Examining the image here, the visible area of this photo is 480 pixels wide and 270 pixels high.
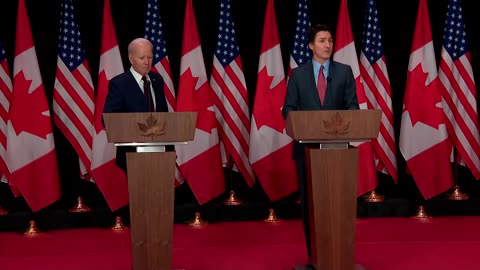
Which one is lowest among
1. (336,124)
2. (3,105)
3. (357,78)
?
(336,124)

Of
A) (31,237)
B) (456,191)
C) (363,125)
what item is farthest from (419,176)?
(31,237)

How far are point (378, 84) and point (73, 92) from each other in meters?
2.60

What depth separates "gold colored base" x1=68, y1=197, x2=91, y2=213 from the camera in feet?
18.8

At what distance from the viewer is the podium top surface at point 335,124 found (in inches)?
132

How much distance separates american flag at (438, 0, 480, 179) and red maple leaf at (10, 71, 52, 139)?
340cm

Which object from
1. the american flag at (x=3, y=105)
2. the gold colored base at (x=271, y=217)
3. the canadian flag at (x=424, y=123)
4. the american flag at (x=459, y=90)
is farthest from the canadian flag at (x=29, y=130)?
the american flag at (x=459, y=90)

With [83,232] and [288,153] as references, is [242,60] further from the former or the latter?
[83,232]

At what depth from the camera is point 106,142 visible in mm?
5500

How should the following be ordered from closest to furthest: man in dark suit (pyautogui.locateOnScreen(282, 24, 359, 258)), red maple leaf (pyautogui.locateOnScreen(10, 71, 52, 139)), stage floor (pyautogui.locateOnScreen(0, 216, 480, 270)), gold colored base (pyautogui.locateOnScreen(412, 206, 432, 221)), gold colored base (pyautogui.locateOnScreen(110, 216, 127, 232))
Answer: man in dark suit (pyautogui.locateOnScreen(282, 24, 359, 258))
stage floor (pyautogui.locateOnScreen(0, 216, 480, 270))
red maple leaf (pyautogui.locateOnScreen(10, 71, 52, 139))
gold colored base (pyautogui.locateOnScreen(110, 216, 127, 232))
gold colored base (pyautogui.locateOnScreen(412, 206, 432, 221))

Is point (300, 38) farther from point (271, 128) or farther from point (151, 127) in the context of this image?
point (151, 127)

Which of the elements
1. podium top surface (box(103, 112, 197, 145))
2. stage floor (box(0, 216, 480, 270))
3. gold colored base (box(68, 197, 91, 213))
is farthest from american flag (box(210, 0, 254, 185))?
podium top surface (box(103, 112, 197, 145))

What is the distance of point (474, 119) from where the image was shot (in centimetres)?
580

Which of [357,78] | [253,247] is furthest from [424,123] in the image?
[253,247]

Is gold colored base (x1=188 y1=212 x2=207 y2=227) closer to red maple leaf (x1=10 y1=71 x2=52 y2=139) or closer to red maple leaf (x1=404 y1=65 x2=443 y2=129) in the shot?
red maple leaf (x1=10 y1=71 x2=52 y2=139)
